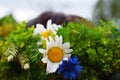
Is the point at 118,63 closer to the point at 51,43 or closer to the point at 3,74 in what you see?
the point at 51,43

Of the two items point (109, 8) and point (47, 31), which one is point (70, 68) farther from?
point (109, 8)

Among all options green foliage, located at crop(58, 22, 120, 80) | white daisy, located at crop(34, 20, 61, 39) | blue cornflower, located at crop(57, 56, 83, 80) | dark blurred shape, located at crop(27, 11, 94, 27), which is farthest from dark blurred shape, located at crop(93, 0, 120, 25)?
blue cornflower, located at crop(57, 56, 83, 80)

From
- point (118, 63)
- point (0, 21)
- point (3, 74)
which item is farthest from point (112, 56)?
point (0, 21)

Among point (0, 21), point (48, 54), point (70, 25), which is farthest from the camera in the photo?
point (0, 21)

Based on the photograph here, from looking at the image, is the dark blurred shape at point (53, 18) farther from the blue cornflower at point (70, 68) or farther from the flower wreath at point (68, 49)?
the blue cornflower at point (70, 68)

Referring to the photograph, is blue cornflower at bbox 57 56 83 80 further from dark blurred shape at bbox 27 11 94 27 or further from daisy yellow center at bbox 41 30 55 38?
dark blurred shape at bbox 27 11 94 27

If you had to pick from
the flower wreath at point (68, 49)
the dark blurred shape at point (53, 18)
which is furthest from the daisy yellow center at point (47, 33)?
the dark blurred shape at point (53, 18)

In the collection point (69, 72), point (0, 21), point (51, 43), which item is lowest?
point (69, 72)

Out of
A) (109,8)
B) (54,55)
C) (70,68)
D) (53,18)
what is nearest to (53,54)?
(54,55)
